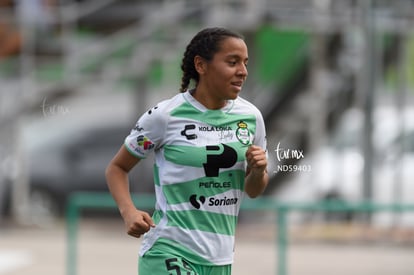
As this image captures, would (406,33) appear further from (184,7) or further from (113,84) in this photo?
(113,84)

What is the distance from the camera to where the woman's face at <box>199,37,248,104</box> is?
5.21 m

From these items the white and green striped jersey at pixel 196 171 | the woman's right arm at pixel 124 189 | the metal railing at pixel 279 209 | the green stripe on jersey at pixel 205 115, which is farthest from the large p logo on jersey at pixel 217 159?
the metal railing at pixel 279 209

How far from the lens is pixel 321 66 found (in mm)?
17438

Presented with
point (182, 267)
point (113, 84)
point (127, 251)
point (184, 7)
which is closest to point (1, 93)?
point (113, 84)

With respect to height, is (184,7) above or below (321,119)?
above

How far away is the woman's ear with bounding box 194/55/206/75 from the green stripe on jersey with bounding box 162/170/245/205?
0.47 meters

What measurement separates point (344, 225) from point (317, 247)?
4.38 ft

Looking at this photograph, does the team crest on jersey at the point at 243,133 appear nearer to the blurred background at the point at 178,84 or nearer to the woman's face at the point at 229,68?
the woman's face at the point at 229,68

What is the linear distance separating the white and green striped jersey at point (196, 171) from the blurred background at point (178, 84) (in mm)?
10281

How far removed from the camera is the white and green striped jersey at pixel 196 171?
5.24m

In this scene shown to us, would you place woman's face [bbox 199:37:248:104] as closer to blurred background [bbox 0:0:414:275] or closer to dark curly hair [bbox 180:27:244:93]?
dark curly hair [bbox 180:27:244:93]

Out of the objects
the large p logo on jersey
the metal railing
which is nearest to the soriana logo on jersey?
the large p logo on jersey

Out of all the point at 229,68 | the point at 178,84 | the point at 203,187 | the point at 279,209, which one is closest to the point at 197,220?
the point at 203,187

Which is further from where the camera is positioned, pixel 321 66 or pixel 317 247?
pixel 321 66
